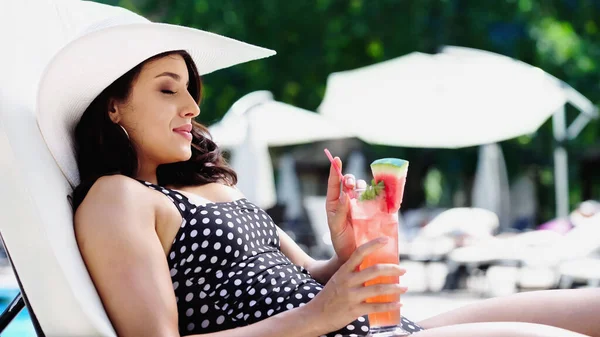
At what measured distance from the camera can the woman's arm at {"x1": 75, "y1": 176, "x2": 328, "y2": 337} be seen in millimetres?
1926

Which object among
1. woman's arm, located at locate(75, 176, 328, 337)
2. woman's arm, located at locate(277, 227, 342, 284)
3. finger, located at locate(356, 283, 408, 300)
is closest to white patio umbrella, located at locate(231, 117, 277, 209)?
woman's arm, located at locate(277, 227, 342, 284)

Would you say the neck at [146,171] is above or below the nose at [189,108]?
below

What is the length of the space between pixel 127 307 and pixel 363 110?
29.7 ft

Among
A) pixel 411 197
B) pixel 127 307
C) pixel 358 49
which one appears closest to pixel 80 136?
pixel 127 307

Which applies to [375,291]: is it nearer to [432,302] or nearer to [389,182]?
[389,182]

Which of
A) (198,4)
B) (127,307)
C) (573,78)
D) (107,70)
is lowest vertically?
(127,307)

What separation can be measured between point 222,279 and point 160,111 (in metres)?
0.48

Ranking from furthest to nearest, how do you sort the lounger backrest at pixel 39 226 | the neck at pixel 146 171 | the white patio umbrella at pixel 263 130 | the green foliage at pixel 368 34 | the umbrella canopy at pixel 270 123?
the green foliage at pixel 368 34 → the umbrella canopy at pixel 270 123 → the white patio umbrella at pixel 263 130 → the neck at pixel 146 171 → the lounger backrest at pixel 39 226

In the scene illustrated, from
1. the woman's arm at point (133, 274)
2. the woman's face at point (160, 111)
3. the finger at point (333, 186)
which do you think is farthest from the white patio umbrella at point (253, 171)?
the woman's arm at point (133, 274)

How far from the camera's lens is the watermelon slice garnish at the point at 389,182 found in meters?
1.95

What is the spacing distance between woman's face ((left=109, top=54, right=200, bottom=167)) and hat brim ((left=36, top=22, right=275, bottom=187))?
7cm

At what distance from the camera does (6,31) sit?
2.35 m

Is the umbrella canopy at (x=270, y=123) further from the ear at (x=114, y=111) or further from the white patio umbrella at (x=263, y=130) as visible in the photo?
the ear at (x=114, y=111)

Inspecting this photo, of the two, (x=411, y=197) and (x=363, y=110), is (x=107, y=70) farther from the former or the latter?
(x=411, y=197)
